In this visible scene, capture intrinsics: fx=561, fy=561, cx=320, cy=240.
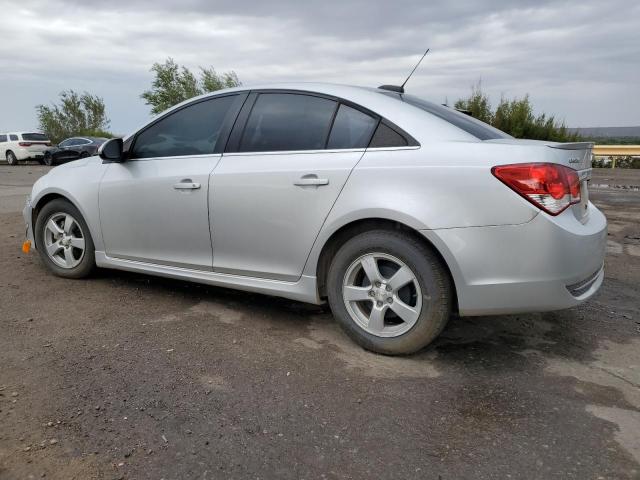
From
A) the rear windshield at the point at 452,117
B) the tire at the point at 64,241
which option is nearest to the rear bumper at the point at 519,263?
the rear windshield at the point at 452,117

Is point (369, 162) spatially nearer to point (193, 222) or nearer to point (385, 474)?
point (193, 222)

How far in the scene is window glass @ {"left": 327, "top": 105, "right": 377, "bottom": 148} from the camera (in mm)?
3414

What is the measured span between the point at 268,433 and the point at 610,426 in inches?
62.5

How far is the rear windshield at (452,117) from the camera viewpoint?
11.3 feet

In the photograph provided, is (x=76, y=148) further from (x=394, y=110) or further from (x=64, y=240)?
(x=394, y=110)

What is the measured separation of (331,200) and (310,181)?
19 centimetres

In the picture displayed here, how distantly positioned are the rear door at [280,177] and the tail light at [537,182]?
88cm

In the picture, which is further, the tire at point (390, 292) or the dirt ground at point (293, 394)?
the tire at point (390, 292)

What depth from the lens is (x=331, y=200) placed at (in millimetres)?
3396

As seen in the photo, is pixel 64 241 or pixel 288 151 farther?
pixel 64 241

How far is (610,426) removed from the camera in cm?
261

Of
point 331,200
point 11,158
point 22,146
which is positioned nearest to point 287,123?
point 331,200

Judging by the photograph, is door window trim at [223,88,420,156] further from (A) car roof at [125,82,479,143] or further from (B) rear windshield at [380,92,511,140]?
(B) rear windshield at [380,92,511,140]

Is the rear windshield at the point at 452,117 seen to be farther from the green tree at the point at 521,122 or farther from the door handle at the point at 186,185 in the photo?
the green tree at the point at 521,122
